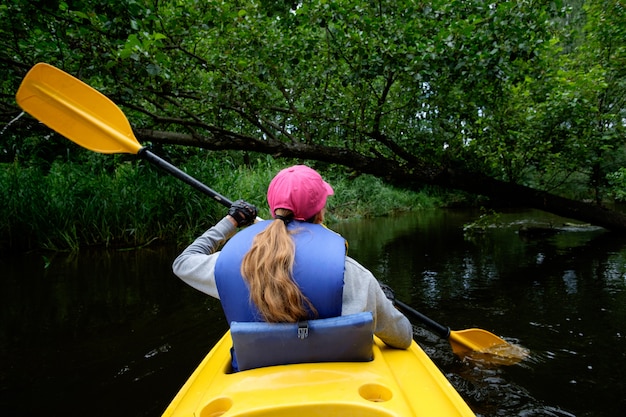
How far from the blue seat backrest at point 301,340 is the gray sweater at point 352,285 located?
0.07m

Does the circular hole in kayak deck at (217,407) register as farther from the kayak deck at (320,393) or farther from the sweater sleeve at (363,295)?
the sweater sleeve at (363,295)

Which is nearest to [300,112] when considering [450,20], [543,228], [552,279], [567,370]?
[450,20]

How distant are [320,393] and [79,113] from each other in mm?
2730

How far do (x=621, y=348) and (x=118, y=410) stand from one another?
2947mm

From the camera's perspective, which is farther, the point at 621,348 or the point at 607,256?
the point at 607,256

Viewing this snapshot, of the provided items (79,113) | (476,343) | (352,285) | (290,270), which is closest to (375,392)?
(352,285)

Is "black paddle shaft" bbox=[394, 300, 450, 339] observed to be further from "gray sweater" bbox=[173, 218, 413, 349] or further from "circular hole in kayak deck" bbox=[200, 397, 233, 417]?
"circular hole in kayak deck" bbox=[200, 397, 233, 417]

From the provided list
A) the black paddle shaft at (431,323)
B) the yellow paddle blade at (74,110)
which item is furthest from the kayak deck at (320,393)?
the yellow paddle blade at (74,110)

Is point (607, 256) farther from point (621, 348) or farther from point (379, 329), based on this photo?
point (379, 329)

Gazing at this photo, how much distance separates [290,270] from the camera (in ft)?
3.93

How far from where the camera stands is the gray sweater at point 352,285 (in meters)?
1.29

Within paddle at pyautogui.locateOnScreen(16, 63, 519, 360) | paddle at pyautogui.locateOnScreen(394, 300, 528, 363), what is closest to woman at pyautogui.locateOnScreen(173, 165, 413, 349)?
paddle at pyautogui.locateOnScreen(394, 300, 528, 363)

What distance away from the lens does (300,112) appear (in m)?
5.27

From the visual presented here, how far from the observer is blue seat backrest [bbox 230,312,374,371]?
3.92ft
